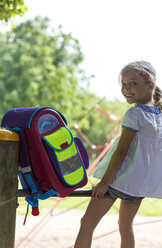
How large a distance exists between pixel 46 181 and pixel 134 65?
0.61 metres

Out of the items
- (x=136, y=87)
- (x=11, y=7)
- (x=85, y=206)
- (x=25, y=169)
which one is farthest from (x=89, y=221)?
(x=85, y=206)

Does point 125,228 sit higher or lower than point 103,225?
higher

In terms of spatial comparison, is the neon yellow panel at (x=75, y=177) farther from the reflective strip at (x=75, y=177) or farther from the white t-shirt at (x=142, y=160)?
the white t-shirt at (x=142, y=160)

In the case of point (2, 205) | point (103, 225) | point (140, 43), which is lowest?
point (103, 225)

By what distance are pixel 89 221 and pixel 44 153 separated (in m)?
0.39

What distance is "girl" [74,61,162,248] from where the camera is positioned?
1.40 m

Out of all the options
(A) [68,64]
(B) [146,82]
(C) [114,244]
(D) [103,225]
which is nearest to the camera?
(B) [146,82]

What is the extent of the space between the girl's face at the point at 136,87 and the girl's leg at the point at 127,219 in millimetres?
420

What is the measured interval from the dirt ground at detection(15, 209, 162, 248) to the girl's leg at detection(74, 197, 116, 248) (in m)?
2.66

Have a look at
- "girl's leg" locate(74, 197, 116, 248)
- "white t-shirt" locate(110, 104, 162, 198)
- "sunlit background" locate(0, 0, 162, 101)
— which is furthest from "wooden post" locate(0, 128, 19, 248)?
"sunlit background" locate(0, 0, 162, 101)

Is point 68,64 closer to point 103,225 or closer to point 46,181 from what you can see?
point 103,225

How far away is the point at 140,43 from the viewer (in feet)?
74.5

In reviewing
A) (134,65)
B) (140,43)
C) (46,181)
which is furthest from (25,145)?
(140,43)

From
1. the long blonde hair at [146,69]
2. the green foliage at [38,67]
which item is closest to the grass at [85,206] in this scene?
the long blonde hair at [146,69]
